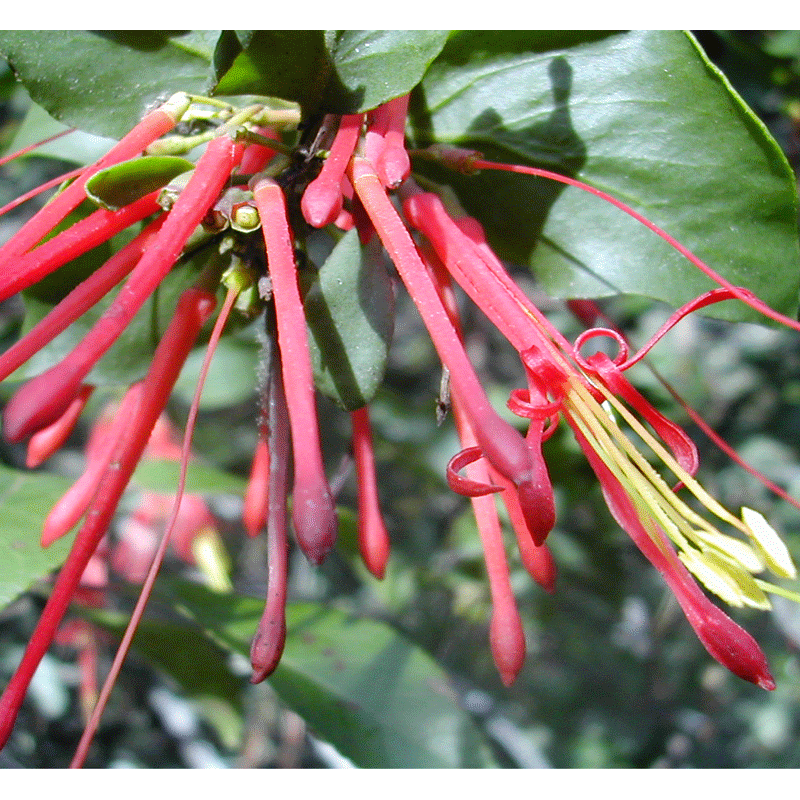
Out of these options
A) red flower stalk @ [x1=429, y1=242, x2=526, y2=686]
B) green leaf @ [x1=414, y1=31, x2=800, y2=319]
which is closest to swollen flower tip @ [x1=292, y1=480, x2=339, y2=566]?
red flower stalk @ [x1=429, y1=242, x2=526, y2=686]

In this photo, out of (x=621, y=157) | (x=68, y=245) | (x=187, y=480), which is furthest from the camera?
(x=187, y=480)

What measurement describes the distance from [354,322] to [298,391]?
0.13m

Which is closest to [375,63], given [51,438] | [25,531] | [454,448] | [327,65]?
[327,65]

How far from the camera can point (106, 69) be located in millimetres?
556

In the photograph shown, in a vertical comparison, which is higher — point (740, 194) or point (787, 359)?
point (740, 194)

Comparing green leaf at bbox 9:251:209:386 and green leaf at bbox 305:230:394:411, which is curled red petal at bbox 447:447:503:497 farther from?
green leaf at bbox 9:251:209:386

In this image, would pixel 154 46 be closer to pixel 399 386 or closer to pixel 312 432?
pixel 312 432

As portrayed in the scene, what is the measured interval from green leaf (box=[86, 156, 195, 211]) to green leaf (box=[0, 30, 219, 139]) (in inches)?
4.1

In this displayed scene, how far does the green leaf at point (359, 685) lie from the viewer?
29.3 inches

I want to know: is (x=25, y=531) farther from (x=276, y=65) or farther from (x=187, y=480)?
(x=276, y=65)

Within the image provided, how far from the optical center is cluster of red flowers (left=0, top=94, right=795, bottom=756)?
1.29 feet
